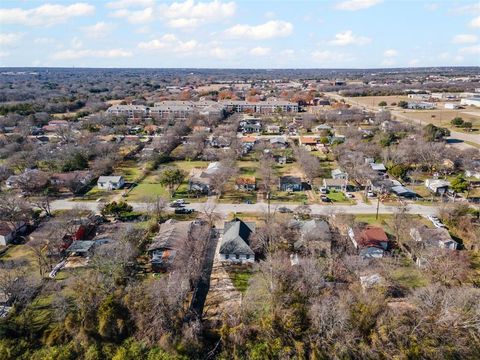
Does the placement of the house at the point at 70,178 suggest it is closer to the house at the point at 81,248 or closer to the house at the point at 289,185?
the house at the point at 81,248

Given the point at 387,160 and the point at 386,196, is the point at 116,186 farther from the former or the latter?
the point at 387,160

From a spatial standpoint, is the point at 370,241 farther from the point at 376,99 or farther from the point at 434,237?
the point at 376,99

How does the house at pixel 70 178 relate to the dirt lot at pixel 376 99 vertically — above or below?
below

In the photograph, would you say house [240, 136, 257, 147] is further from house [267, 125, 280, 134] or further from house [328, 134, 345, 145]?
house [328, 134, 345, 145]

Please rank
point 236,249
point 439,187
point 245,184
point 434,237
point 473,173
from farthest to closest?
point 473,173, point 245,184, point 439,187, point 434,237, point 236,249

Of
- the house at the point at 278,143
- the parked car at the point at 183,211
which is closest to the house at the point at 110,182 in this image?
the parked car at the point at 183,211

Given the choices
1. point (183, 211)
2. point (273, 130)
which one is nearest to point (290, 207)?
point (183, 211)
